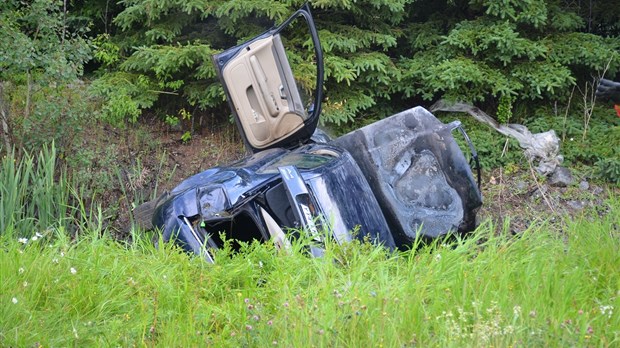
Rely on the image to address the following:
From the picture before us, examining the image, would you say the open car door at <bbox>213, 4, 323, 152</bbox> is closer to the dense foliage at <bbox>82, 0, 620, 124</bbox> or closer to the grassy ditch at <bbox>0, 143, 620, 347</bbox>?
the dense foliage at <bbox>82, 0, 620, 124</bbox>

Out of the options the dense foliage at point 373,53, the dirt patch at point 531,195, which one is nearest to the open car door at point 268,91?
the dense foliage at point 373,53

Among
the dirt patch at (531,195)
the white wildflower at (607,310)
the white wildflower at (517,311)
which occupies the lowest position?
the dirt patch at (531,195)

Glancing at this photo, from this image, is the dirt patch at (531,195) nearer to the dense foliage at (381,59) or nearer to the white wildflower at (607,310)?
the dense foliage at (381,59)

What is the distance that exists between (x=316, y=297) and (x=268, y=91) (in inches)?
119

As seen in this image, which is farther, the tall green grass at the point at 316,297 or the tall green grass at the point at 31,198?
the tall green grass at the point at 31,198

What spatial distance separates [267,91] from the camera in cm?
639

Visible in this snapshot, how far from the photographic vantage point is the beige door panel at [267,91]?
20.9 ft

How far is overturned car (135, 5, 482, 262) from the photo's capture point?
4.93 meters

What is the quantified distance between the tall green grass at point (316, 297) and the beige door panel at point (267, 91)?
217 cm

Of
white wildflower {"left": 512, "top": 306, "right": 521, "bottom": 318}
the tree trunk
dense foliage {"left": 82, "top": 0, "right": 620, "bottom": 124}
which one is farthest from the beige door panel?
white wildflower {"left": 512, "top": 306, "right": 521, "bottom": 318}

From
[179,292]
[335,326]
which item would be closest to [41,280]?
[179,292]

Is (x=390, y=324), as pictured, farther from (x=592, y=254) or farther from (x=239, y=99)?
(x=239, y=99)

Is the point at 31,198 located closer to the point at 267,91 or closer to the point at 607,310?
the point at 267,91

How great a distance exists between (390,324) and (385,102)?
6209mm
